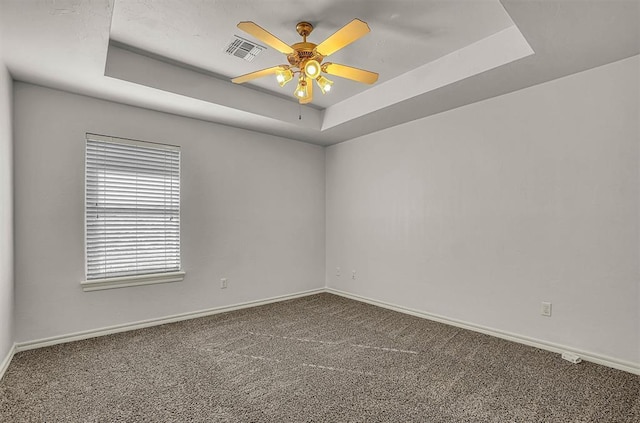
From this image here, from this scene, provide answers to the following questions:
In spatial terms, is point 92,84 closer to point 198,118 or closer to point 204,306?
point 198,118

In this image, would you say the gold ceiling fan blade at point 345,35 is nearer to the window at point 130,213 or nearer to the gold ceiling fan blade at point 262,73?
the gold ceiling fan blade at point 262,73

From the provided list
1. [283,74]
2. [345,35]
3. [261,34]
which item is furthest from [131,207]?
[345,35]

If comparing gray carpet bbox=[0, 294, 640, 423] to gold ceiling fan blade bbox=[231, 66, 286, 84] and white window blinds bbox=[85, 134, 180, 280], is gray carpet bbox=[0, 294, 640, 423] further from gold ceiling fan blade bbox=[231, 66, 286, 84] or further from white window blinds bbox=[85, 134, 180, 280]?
gold ceiling fan blade bbox=[231, 66, 286, 84]

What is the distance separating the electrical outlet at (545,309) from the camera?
290 centimetres

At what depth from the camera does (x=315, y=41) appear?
8.82ft

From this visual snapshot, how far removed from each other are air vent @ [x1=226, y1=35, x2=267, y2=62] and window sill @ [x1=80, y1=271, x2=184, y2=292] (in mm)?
2459

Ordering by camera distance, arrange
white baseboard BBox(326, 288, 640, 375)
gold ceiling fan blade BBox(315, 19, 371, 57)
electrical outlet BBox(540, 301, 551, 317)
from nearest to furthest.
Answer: gold ceiling fan blade BBox(315, 19, 371, 57) < white baseboard BBox(326, 288, 640, 375) < electrical outlet BBox(540, 301, 551, 317)

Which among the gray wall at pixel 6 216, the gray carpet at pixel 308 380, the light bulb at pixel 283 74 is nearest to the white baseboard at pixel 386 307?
the gray carpet at pixel 308 380

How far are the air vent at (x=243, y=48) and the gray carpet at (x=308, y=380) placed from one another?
8.62 ft

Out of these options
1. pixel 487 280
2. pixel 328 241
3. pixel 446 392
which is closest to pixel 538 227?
pixel 487 280

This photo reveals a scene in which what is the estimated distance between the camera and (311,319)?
3.81m

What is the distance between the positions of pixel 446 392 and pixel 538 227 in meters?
1.76

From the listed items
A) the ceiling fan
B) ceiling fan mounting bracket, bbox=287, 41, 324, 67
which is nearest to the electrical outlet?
the ceiling fan

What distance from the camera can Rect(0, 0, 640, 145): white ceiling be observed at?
2.03m
